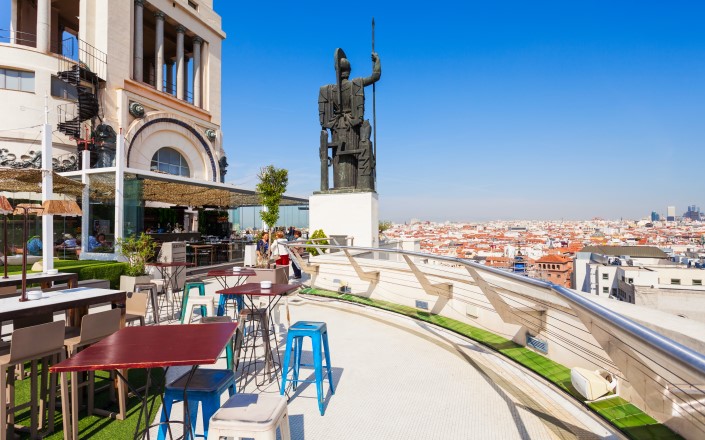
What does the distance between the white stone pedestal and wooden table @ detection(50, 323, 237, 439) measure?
9.44m

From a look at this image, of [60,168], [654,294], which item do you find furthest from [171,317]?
[60,168]

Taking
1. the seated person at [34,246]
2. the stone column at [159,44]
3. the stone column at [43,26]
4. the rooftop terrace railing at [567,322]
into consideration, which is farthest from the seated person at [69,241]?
the stone column at [159,44]

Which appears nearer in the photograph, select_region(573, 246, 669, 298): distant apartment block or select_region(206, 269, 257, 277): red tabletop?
select_region(206, 269, 257, 277): red tabletop

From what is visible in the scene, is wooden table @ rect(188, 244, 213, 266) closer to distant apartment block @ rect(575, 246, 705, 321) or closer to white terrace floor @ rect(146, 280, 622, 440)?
white terrace floor @ rect(146, 280, 622, 440)

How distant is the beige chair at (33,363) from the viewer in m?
2.82

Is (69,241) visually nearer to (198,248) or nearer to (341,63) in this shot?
(198,248)

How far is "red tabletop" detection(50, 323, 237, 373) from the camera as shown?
6.34 ft

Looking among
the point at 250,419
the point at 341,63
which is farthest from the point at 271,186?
the point at 250,419

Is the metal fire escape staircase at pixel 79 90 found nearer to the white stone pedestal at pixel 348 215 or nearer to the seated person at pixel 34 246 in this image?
the seated person at pixel 34 246

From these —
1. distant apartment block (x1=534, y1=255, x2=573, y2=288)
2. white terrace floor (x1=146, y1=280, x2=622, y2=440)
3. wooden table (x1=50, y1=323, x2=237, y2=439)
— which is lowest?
distant apartment block (x1=534, y1=255, x2=573, y2=288)

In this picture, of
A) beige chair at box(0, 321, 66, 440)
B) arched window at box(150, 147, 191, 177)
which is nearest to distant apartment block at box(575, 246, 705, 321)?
beige chair at box(0, 321, 66, 440)

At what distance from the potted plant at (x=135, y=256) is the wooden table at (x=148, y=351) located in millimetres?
5824

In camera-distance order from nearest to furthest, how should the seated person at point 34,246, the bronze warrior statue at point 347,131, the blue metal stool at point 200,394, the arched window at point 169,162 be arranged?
the blue metal stool at point 200,394 → the seated person at point 34,246 → the bronze warrior statue at point 347,131 → the arched window at point 169,162

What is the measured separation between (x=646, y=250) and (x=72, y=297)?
23.6 metres
